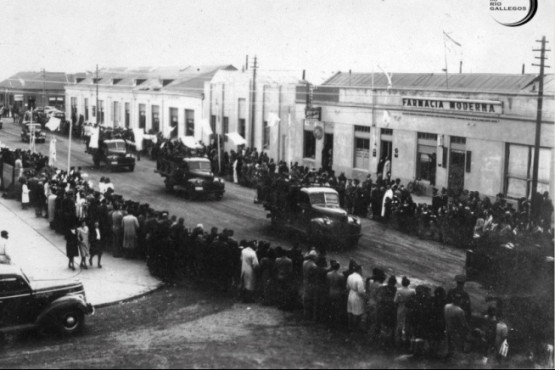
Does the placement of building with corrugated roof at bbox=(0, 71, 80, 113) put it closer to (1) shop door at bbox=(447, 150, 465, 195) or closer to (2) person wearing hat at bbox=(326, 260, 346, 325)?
(1) shop door at bbox=(447, 150, 465, 195)

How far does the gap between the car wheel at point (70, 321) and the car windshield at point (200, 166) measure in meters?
16.1

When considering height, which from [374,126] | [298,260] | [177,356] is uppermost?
[374,126]

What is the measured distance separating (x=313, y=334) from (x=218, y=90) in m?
34.5

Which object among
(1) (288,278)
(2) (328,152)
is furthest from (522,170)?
(1) (288,278)

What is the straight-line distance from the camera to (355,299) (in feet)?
40.8

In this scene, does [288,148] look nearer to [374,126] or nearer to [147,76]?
[374,126]

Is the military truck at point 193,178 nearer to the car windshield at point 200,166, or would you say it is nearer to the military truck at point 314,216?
the car windshield at point 200,166

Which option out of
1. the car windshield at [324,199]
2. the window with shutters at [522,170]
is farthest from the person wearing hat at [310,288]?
the window with shutters at [522,170]

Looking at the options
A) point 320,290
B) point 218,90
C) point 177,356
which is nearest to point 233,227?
point 320,290

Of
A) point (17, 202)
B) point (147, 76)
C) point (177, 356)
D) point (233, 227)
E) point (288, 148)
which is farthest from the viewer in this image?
point (147, 76)

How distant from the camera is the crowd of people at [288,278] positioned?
1145 centimetres

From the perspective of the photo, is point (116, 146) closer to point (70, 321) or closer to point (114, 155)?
point (114, 155)

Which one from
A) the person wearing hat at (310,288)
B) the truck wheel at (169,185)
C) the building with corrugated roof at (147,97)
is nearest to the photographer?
the person wearing hat at (310,288)

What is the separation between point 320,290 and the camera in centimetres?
Result: 1317
